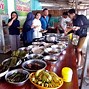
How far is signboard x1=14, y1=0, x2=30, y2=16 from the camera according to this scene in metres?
5.80

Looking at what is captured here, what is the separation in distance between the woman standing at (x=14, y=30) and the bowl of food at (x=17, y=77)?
3235 millimetres

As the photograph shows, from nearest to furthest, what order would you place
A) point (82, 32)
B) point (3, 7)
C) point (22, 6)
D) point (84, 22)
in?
point (84, 22) → point (82, 32) → point (3, 7) → point (22, 6)

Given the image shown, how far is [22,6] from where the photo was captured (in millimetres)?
6453

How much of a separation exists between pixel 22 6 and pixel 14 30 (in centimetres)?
231

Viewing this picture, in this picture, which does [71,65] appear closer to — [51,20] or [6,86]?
[6,86]

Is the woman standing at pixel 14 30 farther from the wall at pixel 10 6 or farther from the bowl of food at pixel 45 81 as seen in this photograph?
the bowl of food at pixel 45 81

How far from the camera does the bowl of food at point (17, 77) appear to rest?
116 centimetres

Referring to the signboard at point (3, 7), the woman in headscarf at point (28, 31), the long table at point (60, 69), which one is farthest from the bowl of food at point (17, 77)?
the signboard at point (3, 7)

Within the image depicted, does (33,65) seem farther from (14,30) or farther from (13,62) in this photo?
(14,30)

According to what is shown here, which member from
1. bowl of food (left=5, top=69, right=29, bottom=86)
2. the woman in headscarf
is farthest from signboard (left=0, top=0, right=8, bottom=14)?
bowl of food (left=5, top=69, right=29, bottom=86)

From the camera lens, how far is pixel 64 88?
1.17m

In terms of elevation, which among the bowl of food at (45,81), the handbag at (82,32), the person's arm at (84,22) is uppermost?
the person's arm at (84,22)

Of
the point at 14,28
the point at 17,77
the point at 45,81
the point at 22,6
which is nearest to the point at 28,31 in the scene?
the point at 14,28

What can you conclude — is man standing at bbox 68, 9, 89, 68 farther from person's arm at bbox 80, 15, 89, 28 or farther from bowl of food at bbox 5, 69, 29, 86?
bowl of food at bbox 5, 69, 29, 86
